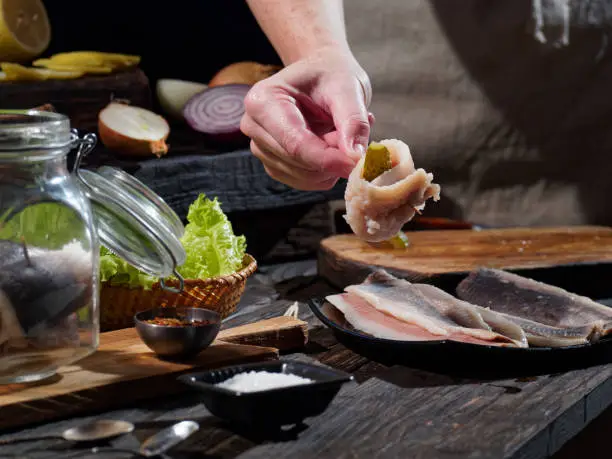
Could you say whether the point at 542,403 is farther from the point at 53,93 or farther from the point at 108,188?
the point at 53,93

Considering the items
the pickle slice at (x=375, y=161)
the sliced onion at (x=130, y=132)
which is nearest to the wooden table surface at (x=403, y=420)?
the pickle slice at (x=375, y=161)

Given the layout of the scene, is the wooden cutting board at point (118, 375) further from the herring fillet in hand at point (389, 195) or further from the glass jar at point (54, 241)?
the herring fillet in hand at point (389, 195)

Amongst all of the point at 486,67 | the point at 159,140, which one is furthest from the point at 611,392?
the point at 486,67

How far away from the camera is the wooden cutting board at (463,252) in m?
3.01

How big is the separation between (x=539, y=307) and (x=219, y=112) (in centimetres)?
163

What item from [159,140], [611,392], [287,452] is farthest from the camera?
[159,140]

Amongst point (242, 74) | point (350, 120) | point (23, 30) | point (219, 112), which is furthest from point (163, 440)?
point (23, 30)

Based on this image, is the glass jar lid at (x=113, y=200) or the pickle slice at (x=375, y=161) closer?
the glass jar lid at (x=113, y=200)

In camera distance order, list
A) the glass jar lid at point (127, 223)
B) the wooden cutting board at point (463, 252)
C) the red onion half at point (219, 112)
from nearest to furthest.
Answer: the glass jar lid at point (127, 223) → the wooden cutting board at point (463, 252) → the red onion half at point (219, 112)

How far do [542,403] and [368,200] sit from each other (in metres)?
0.57

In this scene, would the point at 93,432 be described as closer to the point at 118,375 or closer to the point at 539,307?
the point at 118,375

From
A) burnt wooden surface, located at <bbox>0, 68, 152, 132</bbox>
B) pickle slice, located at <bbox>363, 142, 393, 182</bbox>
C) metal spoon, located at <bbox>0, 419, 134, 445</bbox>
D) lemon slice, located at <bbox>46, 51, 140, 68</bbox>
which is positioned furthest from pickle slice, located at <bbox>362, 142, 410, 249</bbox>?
lemon slice, located at <bbox>46, 51, 140, 68</bbox>

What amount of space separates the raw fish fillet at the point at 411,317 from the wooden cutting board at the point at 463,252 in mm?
Answer: 455

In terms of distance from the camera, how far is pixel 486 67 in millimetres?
4512
